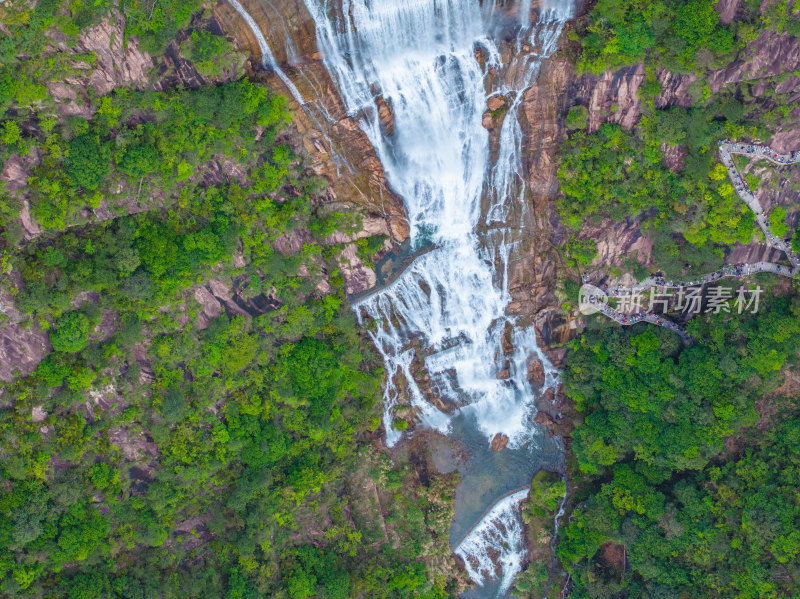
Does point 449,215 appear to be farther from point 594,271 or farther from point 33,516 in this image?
point 33,516

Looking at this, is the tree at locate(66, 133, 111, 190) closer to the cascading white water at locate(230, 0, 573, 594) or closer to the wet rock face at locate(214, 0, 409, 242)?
the wet rock face at locate(214, 0, 409, 242)

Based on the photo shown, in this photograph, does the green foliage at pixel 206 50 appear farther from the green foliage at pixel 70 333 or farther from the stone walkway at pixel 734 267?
the stone walkway at pixel 734 267

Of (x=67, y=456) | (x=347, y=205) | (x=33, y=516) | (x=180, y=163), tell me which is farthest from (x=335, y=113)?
(x=33, y=516)

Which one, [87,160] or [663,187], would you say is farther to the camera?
[663,187]

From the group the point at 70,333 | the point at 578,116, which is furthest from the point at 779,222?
the point at 70,333

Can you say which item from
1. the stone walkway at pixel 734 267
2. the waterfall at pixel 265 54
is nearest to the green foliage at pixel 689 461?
the stone walkway at pixel 734 267

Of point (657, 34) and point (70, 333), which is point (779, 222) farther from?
point (70, 333)

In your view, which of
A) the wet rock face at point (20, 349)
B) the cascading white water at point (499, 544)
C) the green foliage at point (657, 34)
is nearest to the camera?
the wet rock face at point (20, 349)
